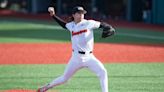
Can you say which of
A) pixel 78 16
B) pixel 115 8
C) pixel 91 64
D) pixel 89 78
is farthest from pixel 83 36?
pixel 115 8

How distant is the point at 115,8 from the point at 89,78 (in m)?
27.7

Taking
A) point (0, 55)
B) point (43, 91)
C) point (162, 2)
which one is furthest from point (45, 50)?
point (162, 2)

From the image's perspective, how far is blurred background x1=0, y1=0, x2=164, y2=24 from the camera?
3375 cm

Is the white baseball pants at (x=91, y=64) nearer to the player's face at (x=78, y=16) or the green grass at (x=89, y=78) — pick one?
the player's face at (x=78, y=16)

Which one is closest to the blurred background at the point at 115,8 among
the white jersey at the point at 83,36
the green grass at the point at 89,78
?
the green grass at the point at 89,78

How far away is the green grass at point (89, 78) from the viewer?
424 inches

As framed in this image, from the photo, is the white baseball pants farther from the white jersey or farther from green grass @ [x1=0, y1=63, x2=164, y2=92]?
green grass @ [x1=0, y1=63, x2=164, y2=92]

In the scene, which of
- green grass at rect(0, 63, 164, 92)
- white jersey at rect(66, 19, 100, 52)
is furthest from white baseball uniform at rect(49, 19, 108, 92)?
green grass at rect(0, 63, 164, 92)

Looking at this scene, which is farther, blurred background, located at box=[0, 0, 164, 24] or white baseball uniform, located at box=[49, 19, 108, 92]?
blurred background, located at box=[0, 0, 164, 24]

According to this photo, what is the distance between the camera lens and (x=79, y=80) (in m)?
11.9

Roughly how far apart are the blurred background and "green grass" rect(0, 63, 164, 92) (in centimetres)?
1467

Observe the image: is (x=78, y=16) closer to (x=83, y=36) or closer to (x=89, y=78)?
(x=83, y=36)

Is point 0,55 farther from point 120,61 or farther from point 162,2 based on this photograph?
point 162,2

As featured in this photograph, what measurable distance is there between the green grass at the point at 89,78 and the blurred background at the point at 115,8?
48.1 feet
